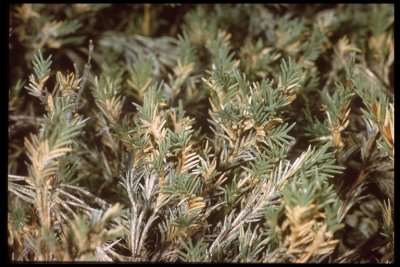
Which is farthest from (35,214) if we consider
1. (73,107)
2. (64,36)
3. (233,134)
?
(64,36)

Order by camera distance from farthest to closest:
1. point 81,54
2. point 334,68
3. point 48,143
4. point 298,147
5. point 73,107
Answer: point 81,54, point 334,68, point 298,147, point 73,107, point 48,143

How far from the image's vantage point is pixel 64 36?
1.44 meters

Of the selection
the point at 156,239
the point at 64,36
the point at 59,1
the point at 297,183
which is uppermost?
the point at 59,1

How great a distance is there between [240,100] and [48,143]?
41cm

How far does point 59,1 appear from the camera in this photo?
138cm

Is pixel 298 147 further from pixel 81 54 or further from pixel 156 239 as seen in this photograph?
pixel 81 54

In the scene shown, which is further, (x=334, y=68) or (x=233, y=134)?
(x=334, y=68)

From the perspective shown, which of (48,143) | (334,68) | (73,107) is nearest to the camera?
(48,143)

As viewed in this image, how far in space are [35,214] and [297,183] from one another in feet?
1.68

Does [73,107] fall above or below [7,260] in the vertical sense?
Result: above

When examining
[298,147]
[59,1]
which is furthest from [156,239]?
[59,1]

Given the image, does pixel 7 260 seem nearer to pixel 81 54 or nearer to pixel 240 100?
pixel 240 100

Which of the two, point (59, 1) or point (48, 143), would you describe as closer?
point (48, 143)

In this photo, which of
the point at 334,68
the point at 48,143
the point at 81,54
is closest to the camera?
the point at 48,143
